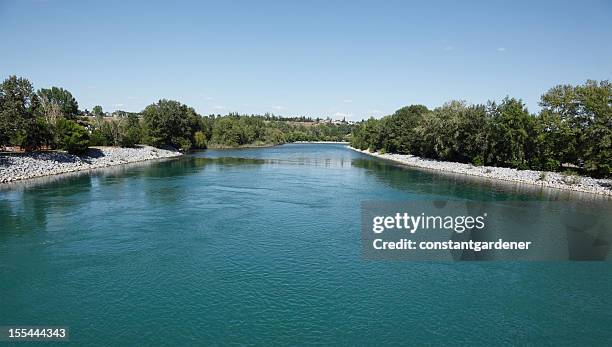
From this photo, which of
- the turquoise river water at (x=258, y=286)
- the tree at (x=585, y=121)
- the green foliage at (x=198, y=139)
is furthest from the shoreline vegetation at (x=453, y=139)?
the turquoise river water at (x=258, y=286)

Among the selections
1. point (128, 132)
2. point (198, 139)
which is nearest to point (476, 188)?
point (128, 132)

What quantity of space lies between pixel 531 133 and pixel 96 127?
81.8m

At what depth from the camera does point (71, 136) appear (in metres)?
61.7

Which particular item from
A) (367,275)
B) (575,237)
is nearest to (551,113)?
(575,237)

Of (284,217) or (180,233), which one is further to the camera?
(284,217)

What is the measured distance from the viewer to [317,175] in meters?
59.5

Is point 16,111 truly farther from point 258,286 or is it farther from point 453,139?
point 453,139

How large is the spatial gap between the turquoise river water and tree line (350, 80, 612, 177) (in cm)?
3148

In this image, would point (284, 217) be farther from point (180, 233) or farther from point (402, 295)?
point (402, 295)

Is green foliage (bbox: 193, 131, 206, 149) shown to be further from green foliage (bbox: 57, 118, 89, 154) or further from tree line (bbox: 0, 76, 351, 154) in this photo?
green foliage (bbox: 57, 118, 89, 154)

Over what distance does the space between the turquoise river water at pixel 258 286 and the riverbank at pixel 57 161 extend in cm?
1680

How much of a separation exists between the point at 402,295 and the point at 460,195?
26.8 meters

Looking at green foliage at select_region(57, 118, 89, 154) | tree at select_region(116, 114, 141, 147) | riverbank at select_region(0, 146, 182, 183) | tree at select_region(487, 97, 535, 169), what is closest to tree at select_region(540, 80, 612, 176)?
tree at select_region(487, 97, 535, 169)

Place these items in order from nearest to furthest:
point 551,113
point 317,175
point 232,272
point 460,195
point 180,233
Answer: point 232,272
point 180,233
point 460,195
point 551,113
point 317,175
